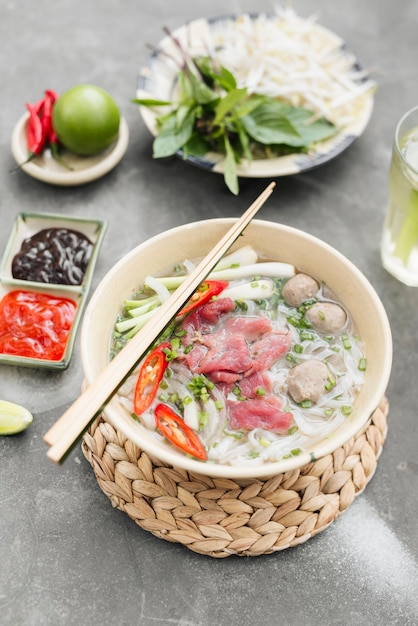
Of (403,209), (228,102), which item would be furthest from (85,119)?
(403,209)

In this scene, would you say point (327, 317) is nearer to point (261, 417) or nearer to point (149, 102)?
point (261, 417)

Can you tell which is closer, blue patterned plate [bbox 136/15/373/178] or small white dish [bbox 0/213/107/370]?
small white dish [bbox 0/213/107/370]

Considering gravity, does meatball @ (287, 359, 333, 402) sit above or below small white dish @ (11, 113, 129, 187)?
below

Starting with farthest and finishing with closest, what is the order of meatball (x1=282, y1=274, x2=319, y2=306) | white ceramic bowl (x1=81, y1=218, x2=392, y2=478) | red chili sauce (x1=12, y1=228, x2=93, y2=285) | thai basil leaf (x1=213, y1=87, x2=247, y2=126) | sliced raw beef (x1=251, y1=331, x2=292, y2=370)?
thai basil leaf (x1=213, y1=87, x2=247, y2=126) < red chili sauce (x1=12, y1=228, x2=93, y2=285) < meatball (x1=282, y1=274, x2=319, y2=306) < sliced raw beef (x1=251, y1=331, x2=292, y2=370) < white ceramic bowl (x1=81, y1=218, x2=392, y2=478)

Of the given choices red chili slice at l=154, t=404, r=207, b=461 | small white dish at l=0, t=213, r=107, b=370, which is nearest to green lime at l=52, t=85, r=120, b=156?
small white dish at l=0, t=213, r=107, b=370

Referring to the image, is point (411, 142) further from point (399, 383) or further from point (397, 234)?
point (399, 383)

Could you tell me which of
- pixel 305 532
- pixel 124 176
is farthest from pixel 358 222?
pixel 305 532

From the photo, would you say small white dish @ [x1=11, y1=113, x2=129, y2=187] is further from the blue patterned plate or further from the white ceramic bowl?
the white ceramic bowl
